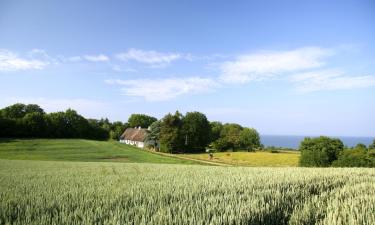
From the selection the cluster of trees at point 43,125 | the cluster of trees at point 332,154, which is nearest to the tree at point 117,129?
the cluster of trees at point 43,125

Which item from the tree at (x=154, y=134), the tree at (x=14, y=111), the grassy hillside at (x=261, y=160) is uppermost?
the tree at (x=14, y=111)

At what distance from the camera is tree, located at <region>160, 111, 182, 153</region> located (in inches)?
3462

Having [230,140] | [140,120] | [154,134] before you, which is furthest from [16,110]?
[230,140]

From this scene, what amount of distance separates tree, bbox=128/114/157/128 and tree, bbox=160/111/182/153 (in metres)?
Answer: 62.6

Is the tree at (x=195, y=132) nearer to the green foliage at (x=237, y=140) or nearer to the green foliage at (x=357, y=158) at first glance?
the green foliage at (x=237, y=140)

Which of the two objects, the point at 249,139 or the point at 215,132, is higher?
the point at 215,132

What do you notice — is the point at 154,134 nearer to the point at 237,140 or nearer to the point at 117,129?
the point at 237,140

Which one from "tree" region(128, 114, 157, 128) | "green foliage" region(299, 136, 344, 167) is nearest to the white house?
"tree" region(128, 114, 157, 128)

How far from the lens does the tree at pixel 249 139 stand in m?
101

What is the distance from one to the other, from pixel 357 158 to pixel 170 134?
57876 mm

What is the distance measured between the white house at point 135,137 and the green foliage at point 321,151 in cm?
7509

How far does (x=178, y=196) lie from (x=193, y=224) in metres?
2.67

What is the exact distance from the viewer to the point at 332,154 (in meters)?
39.2

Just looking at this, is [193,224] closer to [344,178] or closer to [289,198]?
[289,198]
